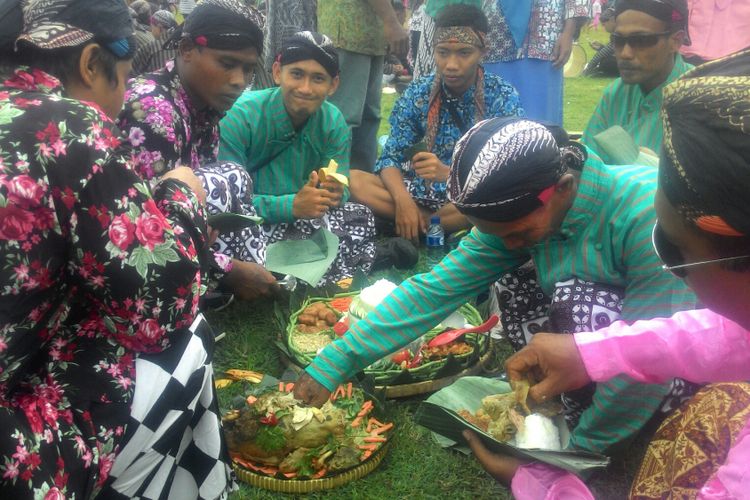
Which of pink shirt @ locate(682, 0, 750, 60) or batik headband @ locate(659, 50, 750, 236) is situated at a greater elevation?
batik headband @ locate(659, 50, 750, 236)

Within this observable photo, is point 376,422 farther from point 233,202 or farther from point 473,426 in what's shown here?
point 233,202

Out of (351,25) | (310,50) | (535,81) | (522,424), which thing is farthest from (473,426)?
(535,81)

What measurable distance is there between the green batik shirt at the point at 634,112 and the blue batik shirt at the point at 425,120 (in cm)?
52

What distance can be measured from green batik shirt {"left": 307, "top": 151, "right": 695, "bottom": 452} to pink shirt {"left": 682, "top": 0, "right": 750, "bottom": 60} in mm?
3087

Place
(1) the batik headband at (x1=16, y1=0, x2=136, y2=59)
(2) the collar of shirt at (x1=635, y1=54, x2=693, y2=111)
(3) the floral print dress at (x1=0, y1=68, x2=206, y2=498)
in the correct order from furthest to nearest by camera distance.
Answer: (2) the collar of shirt at (x1=635, y1=54, x2=693, y2=111), (1) the batik headband at (x1=16, y1=0, x2=136, y2=59), (3) the floral print dress at (x1=0, y1=68, x2=206, y2=498)

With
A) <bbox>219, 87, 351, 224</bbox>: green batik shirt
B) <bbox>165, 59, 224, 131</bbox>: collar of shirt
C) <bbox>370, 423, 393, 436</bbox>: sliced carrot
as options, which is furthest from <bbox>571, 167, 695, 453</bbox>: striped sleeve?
<bbox>219, 87, 351, 224</bbox>: green batik shirt

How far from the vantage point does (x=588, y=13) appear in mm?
4781

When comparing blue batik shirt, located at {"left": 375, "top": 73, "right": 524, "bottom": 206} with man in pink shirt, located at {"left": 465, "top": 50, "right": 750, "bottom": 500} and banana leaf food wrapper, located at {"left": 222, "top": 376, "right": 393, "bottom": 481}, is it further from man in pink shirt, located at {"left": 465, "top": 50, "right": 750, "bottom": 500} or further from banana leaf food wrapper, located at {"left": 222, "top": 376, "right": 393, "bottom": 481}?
man in pink shirt, located at {"left": 465, "top": 50, "right": 750, "bottom": 500}

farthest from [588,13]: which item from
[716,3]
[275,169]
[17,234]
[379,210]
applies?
[17,234]

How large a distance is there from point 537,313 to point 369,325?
68 cm

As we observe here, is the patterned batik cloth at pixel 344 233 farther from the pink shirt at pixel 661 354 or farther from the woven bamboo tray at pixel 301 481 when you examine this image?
the pink shirt at pixel 661 354

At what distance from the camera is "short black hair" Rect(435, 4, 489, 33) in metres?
4.00

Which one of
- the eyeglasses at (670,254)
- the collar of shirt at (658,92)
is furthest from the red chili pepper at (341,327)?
the collar of shirt at (658,92)

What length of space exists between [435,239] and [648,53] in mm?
1495
